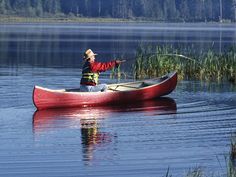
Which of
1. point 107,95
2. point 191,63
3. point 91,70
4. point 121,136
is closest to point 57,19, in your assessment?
point 191,63

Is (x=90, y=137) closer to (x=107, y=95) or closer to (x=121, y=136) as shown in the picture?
(x=121, y=136)

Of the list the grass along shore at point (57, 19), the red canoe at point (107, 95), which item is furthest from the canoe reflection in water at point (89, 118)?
the grass along shore at point (57, 19)

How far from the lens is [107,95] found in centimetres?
2348

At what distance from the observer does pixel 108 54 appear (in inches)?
1997

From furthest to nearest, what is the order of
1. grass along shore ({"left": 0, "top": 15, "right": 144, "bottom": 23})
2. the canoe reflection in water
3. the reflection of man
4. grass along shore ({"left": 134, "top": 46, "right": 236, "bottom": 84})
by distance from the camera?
grass along shore ({"left": 0, "top": 15, "right": 144, "bottom": 23}) < grass along shore ({"left": 134, "top": 46, "right": 236, "bottom": 84}) < the canoe reflection in water < the reflection of man

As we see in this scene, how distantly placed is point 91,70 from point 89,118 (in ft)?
8.06

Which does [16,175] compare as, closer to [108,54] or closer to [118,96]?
[118,96]

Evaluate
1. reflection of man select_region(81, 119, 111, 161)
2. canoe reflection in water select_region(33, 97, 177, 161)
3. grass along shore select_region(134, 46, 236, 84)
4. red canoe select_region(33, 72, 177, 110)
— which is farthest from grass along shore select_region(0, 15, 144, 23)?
Answer: reflection of man select_region(81, 119, 111, 161)

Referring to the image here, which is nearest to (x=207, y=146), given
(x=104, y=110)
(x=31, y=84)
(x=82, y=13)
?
(x=104, y=110)

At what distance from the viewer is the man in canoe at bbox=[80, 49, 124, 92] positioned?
22.9m

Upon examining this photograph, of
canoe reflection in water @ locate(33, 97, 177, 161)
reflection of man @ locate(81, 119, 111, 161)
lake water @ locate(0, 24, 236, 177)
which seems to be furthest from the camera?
canoe reflection in water @ locate(33, 97, 177, 161)

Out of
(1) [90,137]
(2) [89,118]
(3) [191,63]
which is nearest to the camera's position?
(1) [90,137]

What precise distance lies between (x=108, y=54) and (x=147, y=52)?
58.7 ft

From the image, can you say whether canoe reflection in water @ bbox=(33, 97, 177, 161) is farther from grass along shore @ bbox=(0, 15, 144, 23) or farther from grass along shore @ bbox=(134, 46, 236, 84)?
grass along shore @ bbox=(0, 15, 144, 23)
